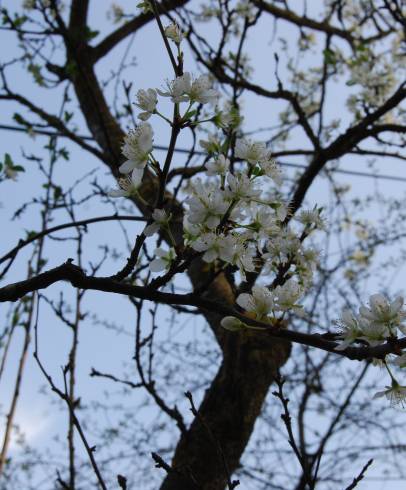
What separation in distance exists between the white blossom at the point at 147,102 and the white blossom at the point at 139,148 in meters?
0.02

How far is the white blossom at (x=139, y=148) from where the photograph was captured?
99 cm

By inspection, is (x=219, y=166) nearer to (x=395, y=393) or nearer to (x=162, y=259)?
(x=162, y=259)

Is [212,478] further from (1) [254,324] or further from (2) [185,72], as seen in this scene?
(2) [185,72]

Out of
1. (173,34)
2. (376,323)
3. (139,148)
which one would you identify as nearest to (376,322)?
(376,323)

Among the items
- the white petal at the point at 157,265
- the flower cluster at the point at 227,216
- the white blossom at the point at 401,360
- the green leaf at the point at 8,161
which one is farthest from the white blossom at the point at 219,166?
the green leaf at the point at 8,161

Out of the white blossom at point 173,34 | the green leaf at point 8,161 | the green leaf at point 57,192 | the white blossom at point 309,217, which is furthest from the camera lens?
the green leaf at point 57,192

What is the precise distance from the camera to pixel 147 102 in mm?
1043

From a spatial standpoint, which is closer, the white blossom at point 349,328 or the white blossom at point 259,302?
the white blossom at point 349,328

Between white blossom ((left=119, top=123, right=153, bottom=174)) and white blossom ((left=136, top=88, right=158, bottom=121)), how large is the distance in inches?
0.9

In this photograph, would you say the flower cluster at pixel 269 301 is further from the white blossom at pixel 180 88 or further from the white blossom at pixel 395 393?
the white blossom at pixel 180 88

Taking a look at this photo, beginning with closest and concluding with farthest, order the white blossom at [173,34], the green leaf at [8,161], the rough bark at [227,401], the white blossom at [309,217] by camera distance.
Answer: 1. the white blossom at [173,34]
2. the white blossom at [309,217]
3. the rough bark at [227,401]
4. the green leaf at [8,161]

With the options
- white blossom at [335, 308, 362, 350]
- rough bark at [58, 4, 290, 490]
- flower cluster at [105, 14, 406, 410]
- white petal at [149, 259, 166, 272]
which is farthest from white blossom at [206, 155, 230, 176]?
rough bark at [58, 4, 290, 490]

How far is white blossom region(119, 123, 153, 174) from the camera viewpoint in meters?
0.99

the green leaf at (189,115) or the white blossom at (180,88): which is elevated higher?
the white blossom at (180,88)
